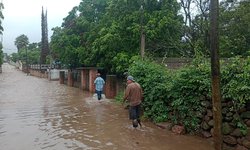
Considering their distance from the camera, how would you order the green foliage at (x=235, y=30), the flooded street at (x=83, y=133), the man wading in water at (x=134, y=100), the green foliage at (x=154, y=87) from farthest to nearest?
the green foliage at (x=235, y=30) → the green foliage at (x=154, y=87) → the man wading in water at (x=134, y=100) → the flooded street at (x=83, y=133)

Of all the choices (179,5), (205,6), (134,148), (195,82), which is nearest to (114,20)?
(179,5)

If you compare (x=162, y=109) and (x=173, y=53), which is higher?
(x=173, y=53)

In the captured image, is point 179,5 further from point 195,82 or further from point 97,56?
point 195,82

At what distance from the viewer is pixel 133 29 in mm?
20703

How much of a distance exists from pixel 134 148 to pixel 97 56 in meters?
17.0

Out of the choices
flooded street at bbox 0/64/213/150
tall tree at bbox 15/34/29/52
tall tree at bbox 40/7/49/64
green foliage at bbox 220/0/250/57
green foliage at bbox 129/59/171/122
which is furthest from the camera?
tall tree at bbox 15/34/29/52

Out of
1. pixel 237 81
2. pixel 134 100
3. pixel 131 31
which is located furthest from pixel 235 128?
pixel 131 31

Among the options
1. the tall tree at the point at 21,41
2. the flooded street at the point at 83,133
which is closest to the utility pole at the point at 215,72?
the flooded street at the point at 83,133

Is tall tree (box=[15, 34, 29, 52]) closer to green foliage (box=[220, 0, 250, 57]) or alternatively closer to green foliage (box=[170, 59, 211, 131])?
green foliage (box=[220, 0, 250, 57])

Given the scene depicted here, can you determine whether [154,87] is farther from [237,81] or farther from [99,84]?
[99,84]

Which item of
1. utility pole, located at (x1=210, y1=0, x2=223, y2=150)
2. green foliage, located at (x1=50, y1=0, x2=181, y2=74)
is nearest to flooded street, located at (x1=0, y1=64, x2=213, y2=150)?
utility pole, located at (x1=210, y1=0, x2=223, y2=150)

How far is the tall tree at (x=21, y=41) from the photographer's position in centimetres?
13910

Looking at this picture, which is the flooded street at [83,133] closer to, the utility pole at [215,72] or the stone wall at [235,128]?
the stone wall at [235,128]

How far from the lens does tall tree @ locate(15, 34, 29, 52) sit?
139 meters
